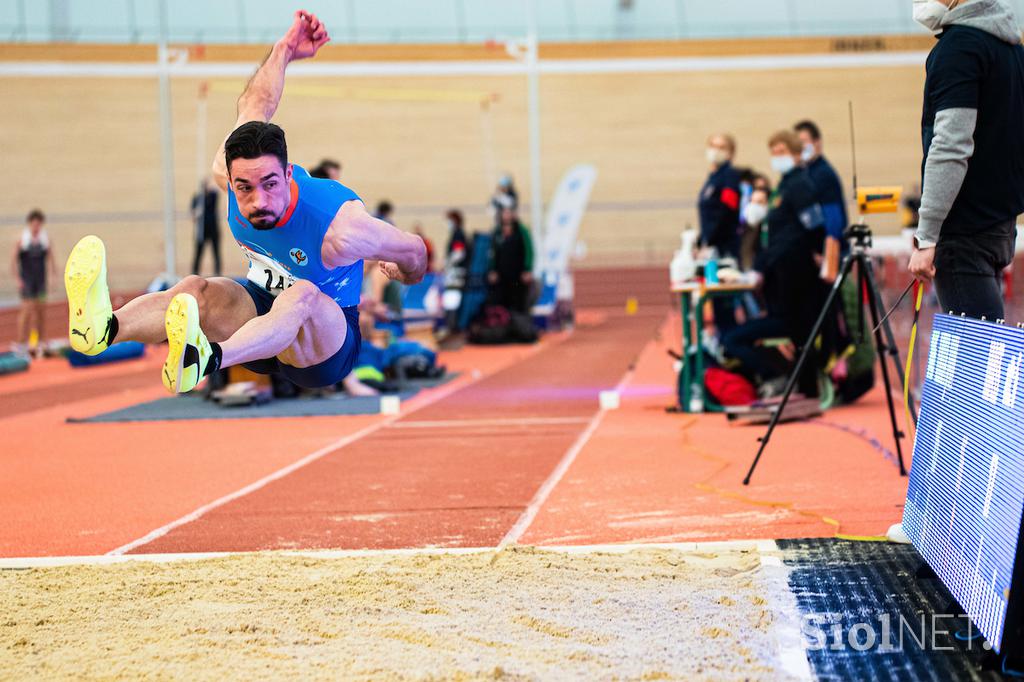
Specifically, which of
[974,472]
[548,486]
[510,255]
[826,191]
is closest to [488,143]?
[510,255]

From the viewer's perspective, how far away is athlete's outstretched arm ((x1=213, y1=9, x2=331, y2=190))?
16.7 ft

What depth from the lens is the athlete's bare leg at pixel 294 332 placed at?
14.9 ft

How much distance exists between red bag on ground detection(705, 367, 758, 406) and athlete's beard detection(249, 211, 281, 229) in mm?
5383

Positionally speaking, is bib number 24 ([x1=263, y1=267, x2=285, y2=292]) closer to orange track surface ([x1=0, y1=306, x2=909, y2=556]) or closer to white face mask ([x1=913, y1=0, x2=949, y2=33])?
orange track surface ([x1=0, y1=306, x2=909, y2=556])

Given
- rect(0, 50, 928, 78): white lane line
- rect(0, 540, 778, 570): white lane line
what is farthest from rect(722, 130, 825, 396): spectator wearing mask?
rect(0, 50, 928, 78): white lane line

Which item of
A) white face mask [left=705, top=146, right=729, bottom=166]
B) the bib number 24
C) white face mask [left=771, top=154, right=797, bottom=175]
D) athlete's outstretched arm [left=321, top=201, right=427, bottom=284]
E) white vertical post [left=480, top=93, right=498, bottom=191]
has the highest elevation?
white vertical post [left=480, top=93, right=498, bottom=191]

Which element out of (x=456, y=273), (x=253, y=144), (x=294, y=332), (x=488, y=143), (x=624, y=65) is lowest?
(x=456, y=273)

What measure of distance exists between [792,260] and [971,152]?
14.8 ft

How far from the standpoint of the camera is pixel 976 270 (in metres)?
4.57

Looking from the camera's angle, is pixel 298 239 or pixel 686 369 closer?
pixel 298 239

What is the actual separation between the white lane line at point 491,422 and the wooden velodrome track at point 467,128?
63.6 feet

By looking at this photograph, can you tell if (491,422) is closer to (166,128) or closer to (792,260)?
(792,260)

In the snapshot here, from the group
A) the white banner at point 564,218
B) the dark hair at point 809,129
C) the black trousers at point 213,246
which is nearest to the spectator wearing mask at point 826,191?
the dark hair at point 809,129

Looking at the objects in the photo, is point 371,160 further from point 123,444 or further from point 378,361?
point 123,444
